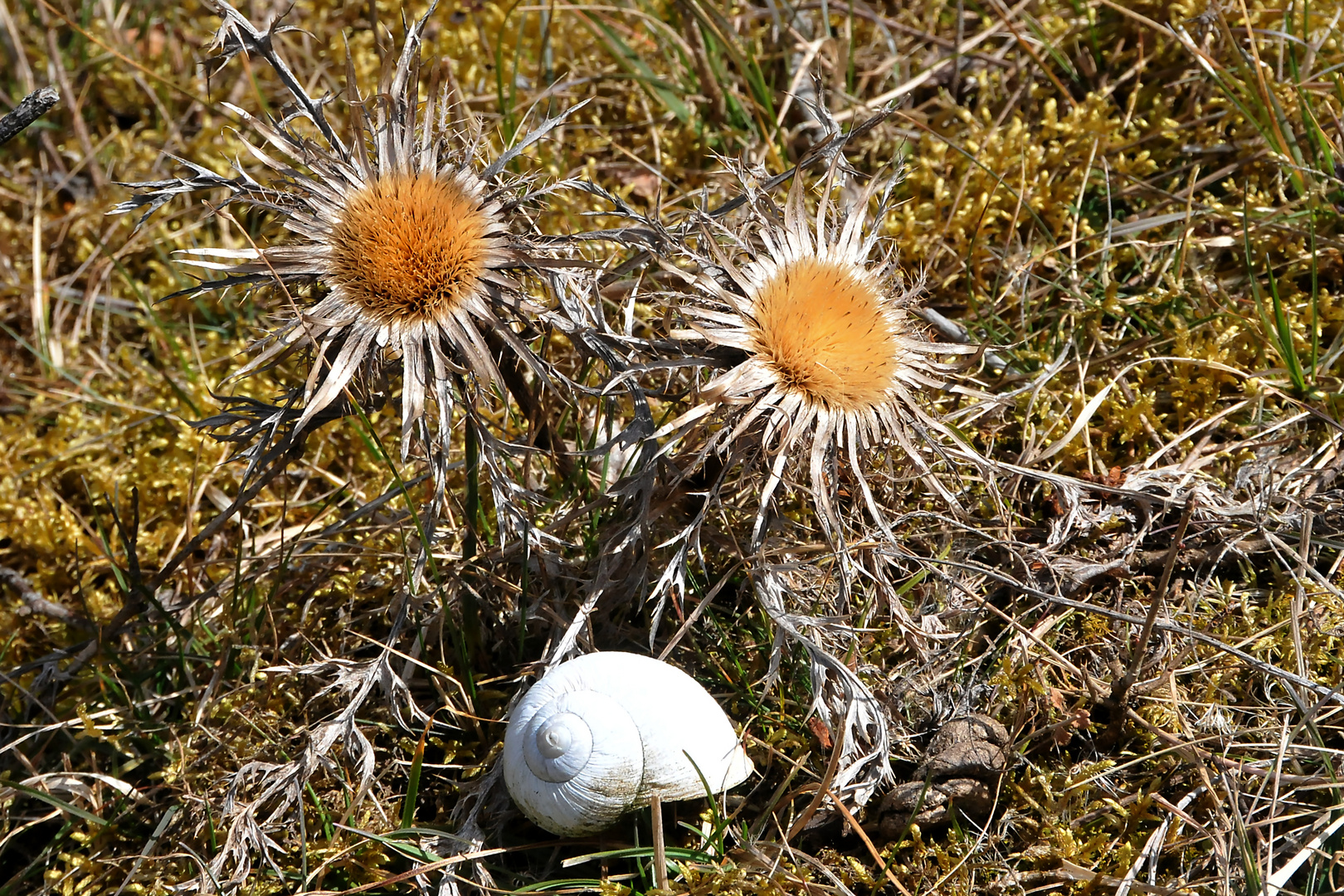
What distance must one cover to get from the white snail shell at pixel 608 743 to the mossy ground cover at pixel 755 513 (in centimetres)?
12

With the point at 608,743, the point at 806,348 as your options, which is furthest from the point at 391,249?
the point at 608,743

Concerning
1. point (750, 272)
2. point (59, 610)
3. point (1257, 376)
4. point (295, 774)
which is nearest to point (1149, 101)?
point (1257, 376)

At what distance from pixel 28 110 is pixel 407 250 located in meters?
0.85

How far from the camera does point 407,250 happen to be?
1.79 meters

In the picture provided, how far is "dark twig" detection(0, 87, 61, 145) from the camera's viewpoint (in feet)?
6.40

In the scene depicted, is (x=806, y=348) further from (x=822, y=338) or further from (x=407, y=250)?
(x=407, y=250)

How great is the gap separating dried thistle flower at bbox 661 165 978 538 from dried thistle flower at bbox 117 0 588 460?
34cm

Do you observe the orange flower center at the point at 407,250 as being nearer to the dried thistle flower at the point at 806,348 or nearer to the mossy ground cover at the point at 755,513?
the mossy ground cover at the point at 755,513

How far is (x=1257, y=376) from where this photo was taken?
8.25 ft

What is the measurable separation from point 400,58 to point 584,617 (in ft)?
3.65

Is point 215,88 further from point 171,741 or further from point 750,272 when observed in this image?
point 750,272

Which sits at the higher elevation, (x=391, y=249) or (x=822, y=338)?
A: (x=391, y=249)

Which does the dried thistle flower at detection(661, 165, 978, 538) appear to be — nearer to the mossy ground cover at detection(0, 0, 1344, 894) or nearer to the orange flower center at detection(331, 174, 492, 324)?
the mossy ground cover at detection(0, 0, 1344, 894)

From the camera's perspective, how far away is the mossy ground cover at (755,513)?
202 cm
